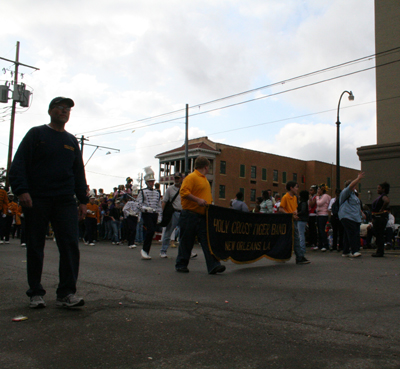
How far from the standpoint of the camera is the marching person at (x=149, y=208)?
9.42 metres

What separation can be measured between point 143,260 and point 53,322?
5500 mm

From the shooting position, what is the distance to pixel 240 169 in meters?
63.4

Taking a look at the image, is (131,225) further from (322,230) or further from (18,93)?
(18,93)

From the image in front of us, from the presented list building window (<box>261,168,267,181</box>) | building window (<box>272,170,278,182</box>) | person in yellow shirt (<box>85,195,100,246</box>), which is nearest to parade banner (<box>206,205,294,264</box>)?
person in yellow shirt (<box>85,195,100,246</box>)

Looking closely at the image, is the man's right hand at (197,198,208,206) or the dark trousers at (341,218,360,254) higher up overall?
the man's right hand at (197,198,208,206)

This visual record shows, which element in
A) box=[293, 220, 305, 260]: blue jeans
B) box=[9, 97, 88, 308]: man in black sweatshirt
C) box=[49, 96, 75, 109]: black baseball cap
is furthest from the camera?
box=[293, 220, 305, 260]: blue jeans

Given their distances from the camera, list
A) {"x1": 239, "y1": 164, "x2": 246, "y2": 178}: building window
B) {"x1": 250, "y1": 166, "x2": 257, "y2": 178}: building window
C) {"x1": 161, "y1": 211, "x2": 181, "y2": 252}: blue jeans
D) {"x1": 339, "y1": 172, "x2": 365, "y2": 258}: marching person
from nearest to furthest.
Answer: {"x1": 339, "y1": 172, "x2": 365, "y2": 258}: marching person < {"x1": 161, "y1": 211, "x2": 181, "y2": 252}: blue jeans < {"x1": 239, "y1": 164, "x2": 246, "y2": 178}: building window < {"x1": 250, "y1": 166, "x2": 257, "y2": 178}: building window

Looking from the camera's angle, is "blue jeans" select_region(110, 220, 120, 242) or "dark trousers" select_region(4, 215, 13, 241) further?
"blue jeans" select_region(110, 220, 120, 242)

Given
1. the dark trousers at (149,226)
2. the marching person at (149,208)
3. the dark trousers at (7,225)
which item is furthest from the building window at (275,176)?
the dark trousers at (149,226)

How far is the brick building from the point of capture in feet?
200

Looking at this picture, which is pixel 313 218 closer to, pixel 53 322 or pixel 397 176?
pixel 53 322

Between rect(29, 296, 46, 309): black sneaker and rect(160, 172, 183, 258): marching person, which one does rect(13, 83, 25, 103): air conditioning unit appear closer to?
rect(160, 172, 183, 258): marching person

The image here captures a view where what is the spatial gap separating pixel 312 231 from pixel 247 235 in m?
6.22

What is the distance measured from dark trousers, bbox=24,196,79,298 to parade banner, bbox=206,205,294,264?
305cm
